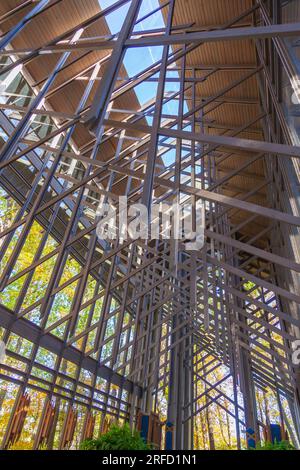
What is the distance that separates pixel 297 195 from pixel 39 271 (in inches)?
266

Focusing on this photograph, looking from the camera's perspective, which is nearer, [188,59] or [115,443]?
[115,443]

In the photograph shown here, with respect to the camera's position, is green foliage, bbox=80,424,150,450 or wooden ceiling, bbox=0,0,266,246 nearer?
green foliage, bbox=80,424,150,450

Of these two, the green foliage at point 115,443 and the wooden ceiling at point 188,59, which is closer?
the green foliage at point 115,443

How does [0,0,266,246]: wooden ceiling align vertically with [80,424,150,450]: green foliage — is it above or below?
above

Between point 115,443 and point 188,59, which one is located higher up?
point 188,59

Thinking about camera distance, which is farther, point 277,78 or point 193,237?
point 193,237

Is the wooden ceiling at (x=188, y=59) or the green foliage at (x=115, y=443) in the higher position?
the wooden ceiling at (x=188, y=59)

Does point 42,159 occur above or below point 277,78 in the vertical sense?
A: above

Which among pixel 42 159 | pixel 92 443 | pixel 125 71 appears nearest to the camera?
pixel 92 443

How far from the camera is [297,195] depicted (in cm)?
710
